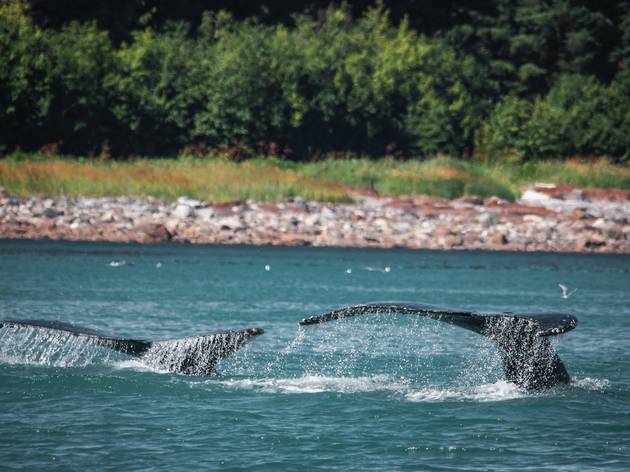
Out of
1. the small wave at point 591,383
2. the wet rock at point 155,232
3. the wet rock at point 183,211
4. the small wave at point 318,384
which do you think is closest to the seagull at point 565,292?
the small wave at point 591,383

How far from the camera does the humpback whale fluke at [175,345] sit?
14453 millimetres

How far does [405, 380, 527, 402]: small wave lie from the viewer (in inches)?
640

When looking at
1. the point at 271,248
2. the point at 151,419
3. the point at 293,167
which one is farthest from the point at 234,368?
the point at 293,167

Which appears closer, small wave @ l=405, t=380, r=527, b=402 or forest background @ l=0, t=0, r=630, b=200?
small wave @ l=405, t=380, r=527, b=402

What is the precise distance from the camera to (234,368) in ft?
62.3

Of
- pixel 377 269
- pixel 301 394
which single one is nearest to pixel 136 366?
pixel 301 394

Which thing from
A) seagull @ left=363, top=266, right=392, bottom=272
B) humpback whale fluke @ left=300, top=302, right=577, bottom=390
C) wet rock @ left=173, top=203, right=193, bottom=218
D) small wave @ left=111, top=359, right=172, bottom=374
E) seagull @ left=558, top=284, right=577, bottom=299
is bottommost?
wet rock @ left=173, top=203, right=193, bottom=218

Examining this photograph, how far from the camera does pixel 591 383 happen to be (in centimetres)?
1783

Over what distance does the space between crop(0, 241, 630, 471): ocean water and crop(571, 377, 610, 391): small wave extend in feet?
0.16

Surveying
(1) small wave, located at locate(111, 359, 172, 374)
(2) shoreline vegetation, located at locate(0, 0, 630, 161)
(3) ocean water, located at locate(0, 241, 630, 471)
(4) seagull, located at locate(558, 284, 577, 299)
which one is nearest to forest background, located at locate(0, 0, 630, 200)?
(2) shoreline vegetation, located at locate(0, 0, 630, 161)

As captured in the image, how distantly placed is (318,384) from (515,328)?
4.53 m

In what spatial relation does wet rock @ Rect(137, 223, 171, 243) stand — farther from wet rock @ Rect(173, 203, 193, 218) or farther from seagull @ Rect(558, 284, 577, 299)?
seagull @ Rect(558, 284, 577, 299)

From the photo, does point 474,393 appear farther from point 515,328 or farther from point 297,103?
point 297,103

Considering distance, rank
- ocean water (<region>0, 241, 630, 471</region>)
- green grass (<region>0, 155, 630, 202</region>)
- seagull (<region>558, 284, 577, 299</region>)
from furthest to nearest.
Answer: green grass (<region>0, 155, 630, 202</region>)
seagull (<region>558, 284, 577, 299</region>)
ocean water (<region>0, 241, 630, 471</region>)
